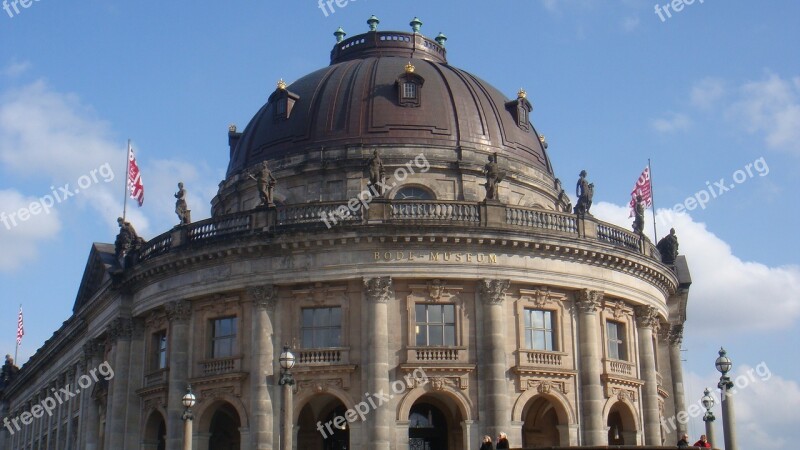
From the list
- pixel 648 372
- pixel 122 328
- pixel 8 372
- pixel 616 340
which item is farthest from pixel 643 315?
pixel 8 372

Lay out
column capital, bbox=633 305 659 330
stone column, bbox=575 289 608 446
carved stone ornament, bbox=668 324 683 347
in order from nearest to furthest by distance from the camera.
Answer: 1. stone column, bbox=575 289 608 446
2. column capital, bbox=633 305 659 330
3. carved stone ornament, bbox=668 324 683 347

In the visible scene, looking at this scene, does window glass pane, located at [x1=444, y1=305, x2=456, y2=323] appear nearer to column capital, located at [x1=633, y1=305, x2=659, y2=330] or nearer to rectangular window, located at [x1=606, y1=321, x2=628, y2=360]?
rectangular window, located at [x1=606, y1=321, x2=628, y2=360]

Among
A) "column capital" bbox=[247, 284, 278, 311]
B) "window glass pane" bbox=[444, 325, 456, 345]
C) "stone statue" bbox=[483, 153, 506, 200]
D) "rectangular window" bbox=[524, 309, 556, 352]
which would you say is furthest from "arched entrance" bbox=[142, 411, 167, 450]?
"stone statue" bbox=[483, 153, 506, 200]

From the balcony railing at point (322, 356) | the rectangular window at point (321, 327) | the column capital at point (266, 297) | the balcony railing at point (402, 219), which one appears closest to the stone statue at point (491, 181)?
the balcony railing at point (402, 219)

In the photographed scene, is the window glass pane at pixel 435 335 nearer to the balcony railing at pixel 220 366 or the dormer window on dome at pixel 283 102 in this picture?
the balcony railing at pixel 220 366

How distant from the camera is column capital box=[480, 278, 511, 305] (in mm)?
39188

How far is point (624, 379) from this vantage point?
1628 inches

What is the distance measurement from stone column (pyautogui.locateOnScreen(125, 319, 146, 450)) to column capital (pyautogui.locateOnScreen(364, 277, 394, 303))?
38.9ft

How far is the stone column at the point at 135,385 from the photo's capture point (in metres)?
43.8

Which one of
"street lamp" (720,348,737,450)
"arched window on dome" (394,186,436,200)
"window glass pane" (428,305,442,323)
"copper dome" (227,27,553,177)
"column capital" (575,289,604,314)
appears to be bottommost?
"street lamp" (720,348,737,450)

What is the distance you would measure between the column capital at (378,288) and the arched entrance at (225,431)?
869cm

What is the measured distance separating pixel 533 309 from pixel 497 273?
220 centimetres

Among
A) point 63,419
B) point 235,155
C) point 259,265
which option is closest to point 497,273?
point 259,265

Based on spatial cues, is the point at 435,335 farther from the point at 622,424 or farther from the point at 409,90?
the point at 409,90
